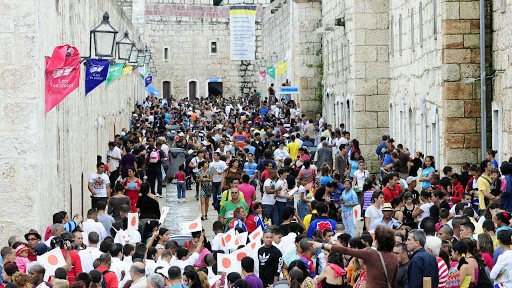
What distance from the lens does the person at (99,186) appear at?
2227cm

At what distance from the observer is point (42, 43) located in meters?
17.5

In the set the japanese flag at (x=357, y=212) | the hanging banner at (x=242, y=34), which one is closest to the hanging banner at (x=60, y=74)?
the japanese flag at (x=357, y=212)

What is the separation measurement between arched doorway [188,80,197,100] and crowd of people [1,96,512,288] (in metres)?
52.4

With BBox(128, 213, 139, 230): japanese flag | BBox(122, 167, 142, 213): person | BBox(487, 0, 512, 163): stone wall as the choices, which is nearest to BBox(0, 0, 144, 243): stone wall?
BBox(128, 213, 139, 230): japanese flag

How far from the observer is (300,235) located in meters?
15.2

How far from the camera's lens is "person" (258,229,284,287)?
1488cm

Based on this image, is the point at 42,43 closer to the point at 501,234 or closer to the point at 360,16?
the point at 501,234

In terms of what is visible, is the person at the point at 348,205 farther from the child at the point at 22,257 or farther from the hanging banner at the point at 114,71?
the child at the point at 22,257

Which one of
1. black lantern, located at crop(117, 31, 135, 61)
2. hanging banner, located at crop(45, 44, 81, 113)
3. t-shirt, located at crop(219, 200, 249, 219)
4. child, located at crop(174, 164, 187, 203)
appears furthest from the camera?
child, located at crop(174, 164, 187, 203)

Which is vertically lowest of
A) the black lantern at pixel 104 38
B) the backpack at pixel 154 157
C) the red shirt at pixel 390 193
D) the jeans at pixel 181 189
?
the jeans at pixel 181 189

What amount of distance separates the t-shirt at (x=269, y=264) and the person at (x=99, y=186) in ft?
25.4

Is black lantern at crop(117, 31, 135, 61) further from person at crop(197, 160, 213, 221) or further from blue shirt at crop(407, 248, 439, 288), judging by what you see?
blue shirt at crop(407, 248, 439, 288)

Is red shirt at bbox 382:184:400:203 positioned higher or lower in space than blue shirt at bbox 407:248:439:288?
higher

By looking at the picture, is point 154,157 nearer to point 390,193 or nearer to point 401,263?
point 390,193
